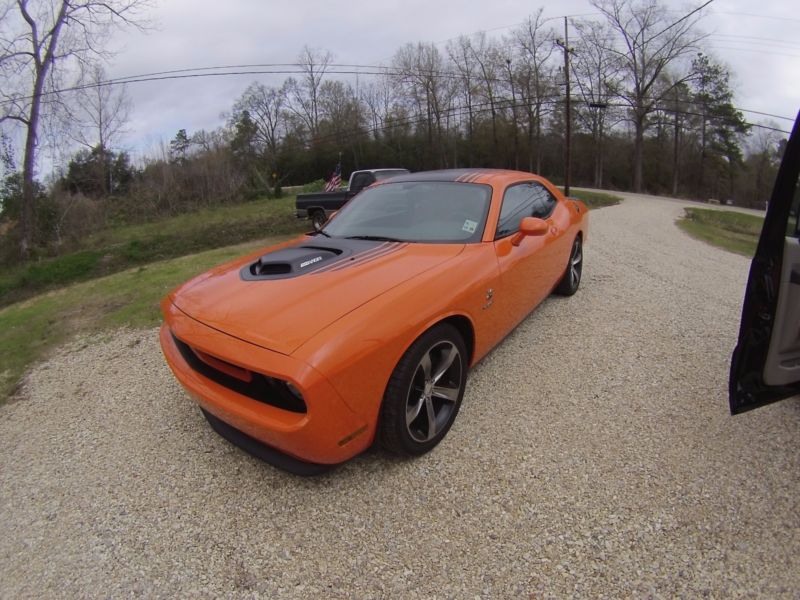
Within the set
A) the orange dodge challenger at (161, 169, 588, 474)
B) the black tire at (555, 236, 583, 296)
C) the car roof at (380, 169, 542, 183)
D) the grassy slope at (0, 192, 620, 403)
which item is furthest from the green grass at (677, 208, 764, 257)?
the grassy slope at (0, 192, 620, 403)

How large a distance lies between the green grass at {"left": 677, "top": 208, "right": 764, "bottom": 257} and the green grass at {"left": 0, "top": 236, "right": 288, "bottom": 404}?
32.2 ft

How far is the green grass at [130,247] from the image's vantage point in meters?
8.99

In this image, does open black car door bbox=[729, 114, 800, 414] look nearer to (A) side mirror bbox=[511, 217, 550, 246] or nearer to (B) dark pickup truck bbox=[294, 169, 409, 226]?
(A) side mirror bbox=[511, 217, 550, 246]

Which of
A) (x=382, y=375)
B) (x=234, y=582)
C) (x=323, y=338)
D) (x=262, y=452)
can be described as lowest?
(x=234, y=582)

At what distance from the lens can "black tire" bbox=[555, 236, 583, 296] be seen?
4629mm

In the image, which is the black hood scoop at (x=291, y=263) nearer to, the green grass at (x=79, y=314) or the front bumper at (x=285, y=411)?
the front bumper at (x=285, y=411)

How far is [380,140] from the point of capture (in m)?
47.6

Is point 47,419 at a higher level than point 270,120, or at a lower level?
lower

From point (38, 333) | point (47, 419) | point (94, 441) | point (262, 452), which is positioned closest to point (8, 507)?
point (94, 441)

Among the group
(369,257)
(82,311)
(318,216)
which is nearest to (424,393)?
(369,257)

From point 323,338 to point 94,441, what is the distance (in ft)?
6.74

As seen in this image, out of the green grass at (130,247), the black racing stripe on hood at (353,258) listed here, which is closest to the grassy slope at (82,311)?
the green grass at (130,247)

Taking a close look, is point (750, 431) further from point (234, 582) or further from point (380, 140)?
point (380, 140)

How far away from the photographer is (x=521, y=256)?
3184 mm
